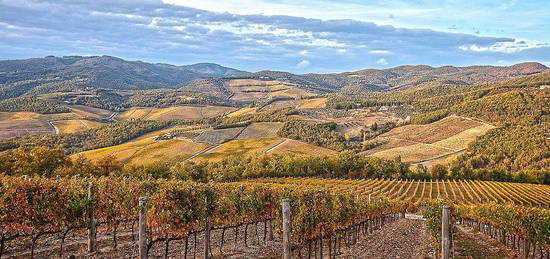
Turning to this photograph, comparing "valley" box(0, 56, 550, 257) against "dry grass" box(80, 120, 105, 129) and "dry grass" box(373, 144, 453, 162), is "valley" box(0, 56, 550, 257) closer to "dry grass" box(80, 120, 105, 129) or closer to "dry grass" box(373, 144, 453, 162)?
"dry grass" box(373, 144, 453, 162)

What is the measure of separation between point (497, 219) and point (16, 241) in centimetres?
3257

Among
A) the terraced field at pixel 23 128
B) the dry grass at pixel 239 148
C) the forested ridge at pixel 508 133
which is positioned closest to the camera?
the forested ridge at pixel 508 133

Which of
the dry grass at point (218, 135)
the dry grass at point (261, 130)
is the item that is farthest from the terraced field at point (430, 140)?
the dry grass at point (218, 135)

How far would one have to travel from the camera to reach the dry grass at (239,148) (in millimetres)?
134250

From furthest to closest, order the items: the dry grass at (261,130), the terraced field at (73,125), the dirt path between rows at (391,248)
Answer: the terraced field at (73,125) < the dry grass at (261,130) < the dirt path between rows at (391,248)

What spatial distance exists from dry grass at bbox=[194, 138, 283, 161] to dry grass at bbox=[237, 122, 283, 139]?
7.70m

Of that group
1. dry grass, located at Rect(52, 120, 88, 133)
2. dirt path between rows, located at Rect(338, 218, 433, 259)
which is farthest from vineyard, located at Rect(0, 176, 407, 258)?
dry grass, located at Rect(52, 120, 88, 133)

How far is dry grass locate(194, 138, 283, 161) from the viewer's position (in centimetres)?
13425

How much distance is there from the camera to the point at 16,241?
72.5 feet

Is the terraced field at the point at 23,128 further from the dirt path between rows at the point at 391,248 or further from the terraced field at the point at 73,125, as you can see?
the dirt path between rows at the point at 391,248

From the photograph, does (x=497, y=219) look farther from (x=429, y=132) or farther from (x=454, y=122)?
(x=454, y=122)

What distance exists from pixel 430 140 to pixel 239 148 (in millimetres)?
76300

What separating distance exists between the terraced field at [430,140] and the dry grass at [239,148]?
37914mm

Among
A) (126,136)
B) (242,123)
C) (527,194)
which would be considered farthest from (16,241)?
(242,123)
